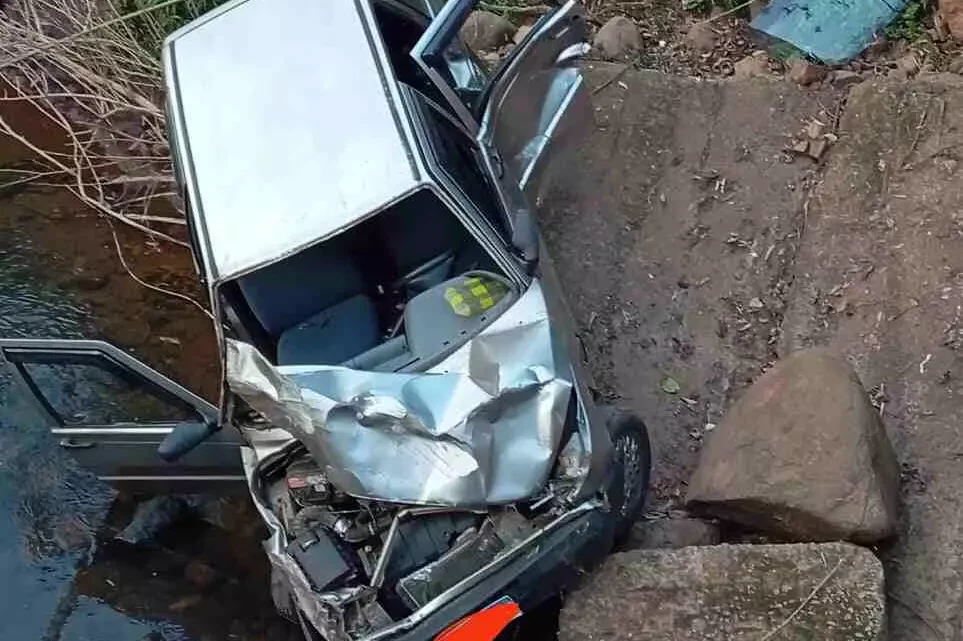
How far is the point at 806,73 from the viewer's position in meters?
6.96

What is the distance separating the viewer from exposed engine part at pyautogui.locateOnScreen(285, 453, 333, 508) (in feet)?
15.7

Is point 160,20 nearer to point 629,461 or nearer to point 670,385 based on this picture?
point 670,385

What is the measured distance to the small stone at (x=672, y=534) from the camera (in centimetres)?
518

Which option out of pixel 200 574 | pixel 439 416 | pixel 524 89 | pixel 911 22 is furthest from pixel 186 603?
pixel 911 22

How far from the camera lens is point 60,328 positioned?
23.6ft

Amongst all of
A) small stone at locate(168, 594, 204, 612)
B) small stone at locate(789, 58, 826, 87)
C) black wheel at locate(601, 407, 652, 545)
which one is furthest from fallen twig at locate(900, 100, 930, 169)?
small stone at locate(168, 594, 204, 612)

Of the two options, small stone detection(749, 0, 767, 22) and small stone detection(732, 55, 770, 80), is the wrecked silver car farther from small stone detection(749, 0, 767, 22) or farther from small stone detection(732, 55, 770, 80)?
small stone detection(749, 0, 767, 22)

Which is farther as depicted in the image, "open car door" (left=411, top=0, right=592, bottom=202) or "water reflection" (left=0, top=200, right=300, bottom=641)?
"water reflection" (left=0, top=200, right=300, bottom=641)

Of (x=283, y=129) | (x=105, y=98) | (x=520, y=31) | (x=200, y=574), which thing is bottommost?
(x=200, y=574)

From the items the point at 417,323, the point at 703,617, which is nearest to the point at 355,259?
the point at 417,323

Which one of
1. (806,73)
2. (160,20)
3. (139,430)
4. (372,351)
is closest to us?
(372,351)

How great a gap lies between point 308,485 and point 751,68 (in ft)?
13.4

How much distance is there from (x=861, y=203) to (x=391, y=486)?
10.7 ft

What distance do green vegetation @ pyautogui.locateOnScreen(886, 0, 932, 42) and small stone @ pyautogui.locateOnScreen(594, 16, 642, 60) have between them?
156 centimetres
